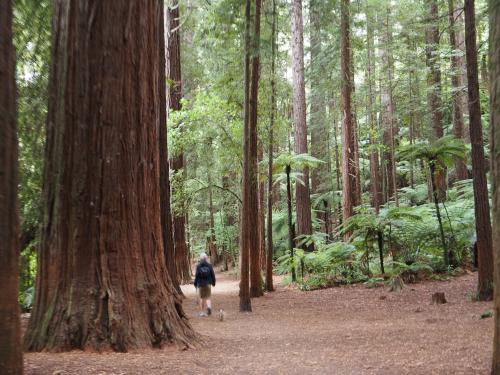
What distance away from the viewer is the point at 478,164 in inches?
412

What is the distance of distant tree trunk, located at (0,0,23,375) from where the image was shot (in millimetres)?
3041

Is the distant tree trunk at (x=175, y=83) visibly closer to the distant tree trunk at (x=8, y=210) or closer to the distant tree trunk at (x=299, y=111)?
the distant tree trunk at (x=299, y=111)

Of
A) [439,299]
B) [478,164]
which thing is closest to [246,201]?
[439,299]

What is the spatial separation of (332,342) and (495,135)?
4985mm

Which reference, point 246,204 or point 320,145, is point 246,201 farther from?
point 320,145

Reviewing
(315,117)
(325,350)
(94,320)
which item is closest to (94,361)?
(94,320)

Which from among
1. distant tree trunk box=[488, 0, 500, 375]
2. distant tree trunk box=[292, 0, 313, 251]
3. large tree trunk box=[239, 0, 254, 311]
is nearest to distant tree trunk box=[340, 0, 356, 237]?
distant tree trunk box=[292, 0, 313, 251]

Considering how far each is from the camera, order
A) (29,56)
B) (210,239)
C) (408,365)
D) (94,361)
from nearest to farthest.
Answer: (94,361) < (408,365) < (29,56) < (210,239)

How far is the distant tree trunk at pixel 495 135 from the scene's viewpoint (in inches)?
144

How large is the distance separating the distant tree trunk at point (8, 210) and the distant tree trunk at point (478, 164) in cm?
921

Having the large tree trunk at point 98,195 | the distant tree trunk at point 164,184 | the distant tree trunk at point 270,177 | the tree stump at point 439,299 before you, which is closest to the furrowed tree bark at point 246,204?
the distant tree trunk at point 164,184

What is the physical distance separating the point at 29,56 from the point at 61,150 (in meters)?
1.21

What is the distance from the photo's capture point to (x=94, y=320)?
19.3ft

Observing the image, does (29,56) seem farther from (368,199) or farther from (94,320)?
(368,199)
